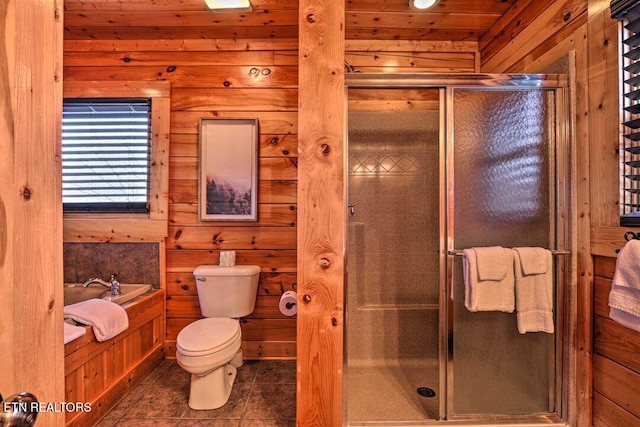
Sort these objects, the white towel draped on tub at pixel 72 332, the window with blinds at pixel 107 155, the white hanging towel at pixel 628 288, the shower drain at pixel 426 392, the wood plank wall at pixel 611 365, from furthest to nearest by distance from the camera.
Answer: the window with blinds at pixel 107 155 → the shower drain at pixel 426 392 → the white towel draped on tub at pixel 72 332 → the wood plank wall at pixel 611 365 → the white hanging towel at pixel 628 288

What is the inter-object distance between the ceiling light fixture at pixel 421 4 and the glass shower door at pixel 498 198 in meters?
0.78

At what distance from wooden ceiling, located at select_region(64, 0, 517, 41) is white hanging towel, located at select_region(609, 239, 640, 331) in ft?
5.63

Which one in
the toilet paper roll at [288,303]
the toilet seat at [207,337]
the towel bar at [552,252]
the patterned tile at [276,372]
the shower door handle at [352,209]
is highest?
the shower door handle at [352,209]

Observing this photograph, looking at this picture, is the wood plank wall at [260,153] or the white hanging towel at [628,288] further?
the wood plank wall at [260,153]

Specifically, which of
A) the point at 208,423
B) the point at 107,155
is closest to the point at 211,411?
the point at 208,423

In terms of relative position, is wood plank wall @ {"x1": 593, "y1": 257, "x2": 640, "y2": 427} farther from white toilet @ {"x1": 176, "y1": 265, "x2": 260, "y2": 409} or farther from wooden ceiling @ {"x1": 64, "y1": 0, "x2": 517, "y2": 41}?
white toilet @ {"x1": 176, "y1": 265, "x2": 260, "y2": 409}

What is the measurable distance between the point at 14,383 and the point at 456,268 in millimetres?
1601

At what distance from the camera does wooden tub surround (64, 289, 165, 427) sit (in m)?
1.45

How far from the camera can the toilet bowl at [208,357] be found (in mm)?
1562

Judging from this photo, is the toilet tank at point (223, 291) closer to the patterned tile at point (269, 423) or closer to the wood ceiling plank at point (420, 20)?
the patterned tile at point (269, 423)

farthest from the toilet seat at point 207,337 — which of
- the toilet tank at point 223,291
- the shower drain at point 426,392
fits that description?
the shower drain at point 426,392

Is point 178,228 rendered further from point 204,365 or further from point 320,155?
point 320,155

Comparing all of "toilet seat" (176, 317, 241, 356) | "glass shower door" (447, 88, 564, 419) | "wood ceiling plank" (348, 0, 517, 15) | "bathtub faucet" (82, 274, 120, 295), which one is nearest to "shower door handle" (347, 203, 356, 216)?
"glass shower door" (447, 88, 564, 419)

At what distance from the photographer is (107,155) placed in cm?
224
